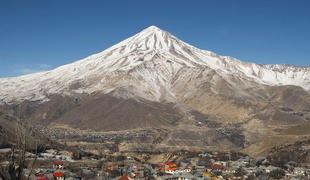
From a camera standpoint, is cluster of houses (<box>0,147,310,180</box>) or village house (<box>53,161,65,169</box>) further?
village house (<box>53,161,65,169</box>)

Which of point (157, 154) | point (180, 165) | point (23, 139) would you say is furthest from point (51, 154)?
Answer: point (23, 139)

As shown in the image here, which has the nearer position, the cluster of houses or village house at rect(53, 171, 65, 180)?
village house at rect(53, 171, 65, 180)

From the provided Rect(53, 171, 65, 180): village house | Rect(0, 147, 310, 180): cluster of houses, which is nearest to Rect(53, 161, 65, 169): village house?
Rect(0, 147, 310, 180): cluster of houses

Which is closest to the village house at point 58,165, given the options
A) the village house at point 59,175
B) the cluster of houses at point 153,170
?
the cluster of houses at point 153,170

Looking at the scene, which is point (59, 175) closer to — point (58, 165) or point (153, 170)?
point (58, 165)

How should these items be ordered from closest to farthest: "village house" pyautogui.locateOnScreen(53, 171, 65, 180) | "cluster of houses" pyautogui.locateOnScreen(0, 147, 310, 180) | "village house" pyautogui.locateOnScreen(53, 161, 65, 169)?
"village house" pyautogui.locateOnScreen(53, 171, 65, 180) < "cluster of houses" pyautogui.locateOnScreen(0, 147, 310, 180) < "village house" pyautogui.locateOnScreen(53, 161, 65, 169)

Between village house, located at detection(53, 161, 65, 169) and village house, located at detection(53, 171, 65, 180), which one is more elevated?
village house, located at detection(53, 161, 65, 169)

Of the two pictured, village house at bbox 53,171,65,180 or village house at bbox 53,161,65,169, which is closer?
village house at bbox 53,171,65,180

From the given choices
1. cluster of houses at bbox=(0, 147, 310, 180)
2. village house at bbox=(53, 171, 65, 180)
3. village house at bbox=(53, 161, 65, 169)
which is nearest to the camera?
village house at bbox=(53, 171, 65, 180)

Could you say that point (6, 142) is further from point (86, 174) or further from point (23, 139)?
point (23, 139)

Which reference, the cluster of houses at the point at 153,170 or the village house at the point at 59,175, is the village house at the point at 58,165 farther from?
the village house at the point at 59,175

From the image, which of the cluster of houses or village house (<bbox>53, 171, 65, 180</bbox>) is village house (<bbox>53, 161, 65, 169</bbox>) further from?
village house (<bbox>53, 171, 65, 180</bbox>)
